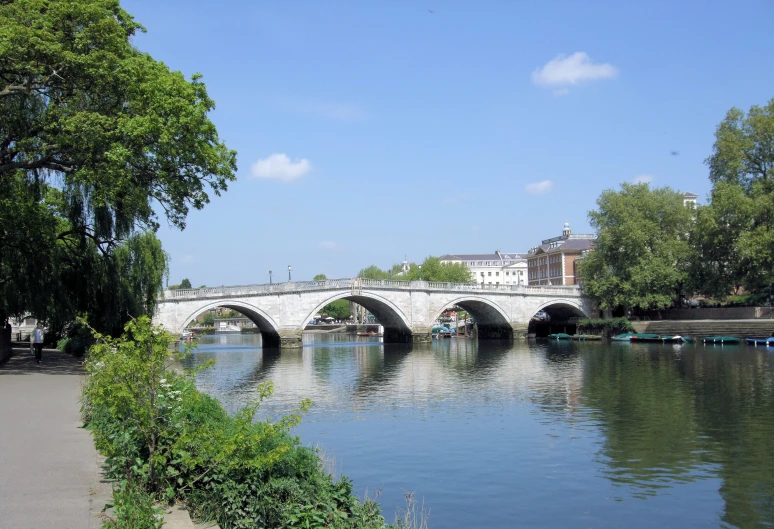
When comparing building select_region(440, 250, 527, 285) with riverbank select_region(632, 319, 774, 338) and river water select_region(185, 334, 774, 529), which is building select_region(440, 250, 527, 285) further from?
river water select_region(185, 334, 774, 529)

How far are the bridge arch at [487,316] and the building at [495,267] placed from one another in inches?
2019

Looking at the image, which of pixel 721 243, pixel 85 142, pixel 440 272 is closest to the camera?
pixel 85 142

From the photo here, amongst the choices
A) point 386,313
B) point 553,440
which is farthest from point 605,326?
point 553,440

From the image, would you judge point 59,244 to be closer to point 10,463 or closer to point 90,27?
point 90,27

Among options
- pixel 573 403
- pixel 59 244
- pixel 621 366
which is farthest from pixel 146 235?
pixel 621 366

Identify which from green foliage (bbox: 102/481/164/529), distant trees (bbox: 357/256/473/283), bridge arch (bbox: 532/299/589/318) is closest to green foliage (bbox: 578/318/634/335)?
bridge arch (bbox: 532/299/589/318)

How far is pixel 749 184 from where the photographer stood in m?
48.8

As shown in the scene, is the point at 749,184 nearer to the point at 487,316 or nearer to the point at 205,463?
the point at 487,316

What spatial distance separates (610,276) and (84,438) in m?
49.5

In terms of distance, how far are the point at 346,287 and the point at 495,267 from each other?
237 feet

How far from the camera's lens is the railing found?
44.2m

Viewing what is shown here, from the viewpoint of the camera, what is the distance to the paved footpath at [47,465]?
6.19m

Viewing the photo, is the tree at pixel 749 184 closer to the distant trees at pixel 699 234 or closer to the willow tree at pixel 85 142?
the distant trees at pixel 699 234

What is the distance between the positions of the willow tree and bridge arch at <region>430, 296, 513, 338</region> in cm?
3460
